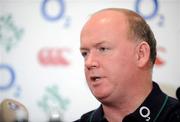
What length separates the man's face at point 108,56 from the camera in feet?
2.23

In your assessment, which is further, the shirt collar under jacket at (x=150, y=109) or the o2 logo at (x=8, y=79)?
the o2 logo at (x=8, y=79)

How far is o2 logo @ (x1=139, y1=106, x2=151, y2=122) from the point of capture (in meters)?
0.69

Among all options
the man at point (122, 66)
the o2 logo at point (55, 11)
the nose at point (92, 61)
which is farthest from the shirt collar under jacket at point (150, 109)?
the o2 logo at point (55, 11)

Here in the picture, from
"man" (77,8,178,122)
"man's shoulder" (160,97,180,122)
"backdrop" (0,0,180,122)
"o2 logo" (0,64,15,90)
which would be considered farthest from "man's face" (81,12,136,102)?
"o2 logo" (0,64,15,90)

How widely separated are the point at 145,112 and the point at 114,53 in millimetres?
163

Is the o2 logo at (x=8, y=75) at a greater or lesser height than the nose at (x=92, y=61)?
lesser

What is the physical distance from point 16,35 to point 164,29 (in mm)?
593

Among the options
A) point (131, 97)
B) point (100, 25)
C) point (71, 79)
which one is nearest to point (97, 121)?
point (131, 97)

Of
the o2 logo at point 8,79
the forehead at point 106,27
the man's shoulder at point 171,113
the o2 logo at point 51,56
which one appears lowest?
the man's shoulder at point 171,113

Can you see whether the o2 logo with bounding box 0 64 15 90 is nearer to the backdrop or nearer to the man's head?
the backdrop

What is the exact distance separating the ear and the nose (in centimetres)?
11

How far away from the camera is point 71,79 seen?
112 cm

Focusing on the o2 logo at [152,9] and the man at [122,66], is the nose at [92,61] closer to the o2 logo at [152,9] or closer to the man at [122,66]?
the man at [122,66]

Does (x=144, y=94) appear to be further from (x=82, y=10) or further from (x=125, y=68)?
(x=82, y=10)
